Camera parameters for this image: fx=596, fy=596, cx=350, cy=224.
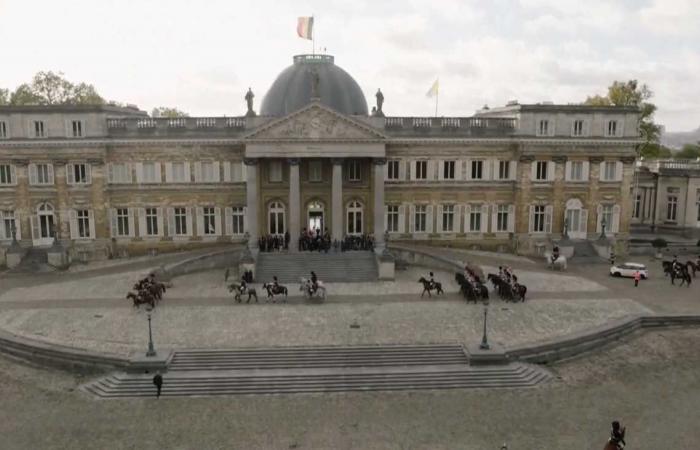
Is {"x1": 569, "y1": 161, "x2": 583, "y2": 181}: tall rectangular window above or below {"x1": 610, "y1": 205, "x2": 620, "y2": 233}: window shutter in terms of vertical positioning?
above

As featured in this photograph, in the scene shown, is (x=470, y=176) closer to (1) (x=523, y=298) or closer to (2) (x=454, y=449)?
(1) (x=523, y=298)

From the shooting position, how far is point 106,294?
1404 inches

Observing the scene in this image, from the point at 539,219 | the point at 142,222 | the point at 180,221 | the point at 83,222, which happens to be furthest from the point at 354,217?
the point at 83,222

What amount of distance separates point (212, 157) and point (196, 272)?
1012 cm

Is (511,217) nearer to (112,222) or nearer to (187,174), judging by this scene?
(187,174)

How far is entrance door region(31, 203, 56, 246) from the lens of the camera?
153ft

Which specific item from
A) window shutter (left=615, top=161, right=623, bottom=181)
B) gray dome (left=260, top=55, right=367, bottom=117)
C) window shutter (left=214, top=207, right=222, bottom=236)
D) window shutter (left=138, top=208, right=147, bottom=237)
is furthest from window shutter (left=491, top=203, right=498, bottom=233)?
window shutter (left=138, top=208, right=147, bottom=237)

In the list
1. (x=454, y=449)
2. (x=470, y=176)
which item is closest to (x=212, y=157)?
(x=470, y=176)

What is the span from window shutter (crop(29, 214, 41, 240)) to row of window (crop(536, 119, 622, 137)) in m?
40.2

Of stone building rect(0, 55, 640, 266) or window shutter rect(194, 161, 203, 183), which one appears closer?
stone building rect(0, 55, 640, 266)

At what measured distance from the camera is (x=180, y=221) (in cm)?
4800

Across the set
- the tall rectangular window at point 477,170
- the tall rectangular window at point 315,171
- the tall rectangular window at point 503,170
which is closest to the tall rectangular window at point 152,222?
the tall rectangular window at point 315,171

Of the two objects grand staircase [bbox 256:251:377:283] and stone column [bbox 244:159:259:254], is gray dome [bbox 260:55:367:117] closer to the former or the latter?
stone column [bbox 244:159:259:254]

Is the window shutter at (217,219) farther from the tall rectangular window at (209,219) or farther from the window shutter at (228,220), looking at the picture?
the window shutter at (228,220)
